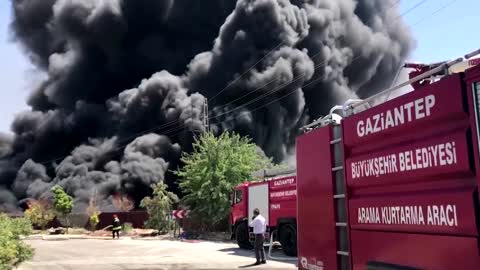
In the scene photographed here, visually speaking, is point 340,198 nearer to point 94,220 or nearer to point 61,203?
point 94,220

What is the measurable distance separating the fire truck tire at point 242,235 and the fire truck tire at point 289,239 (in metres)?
3.44

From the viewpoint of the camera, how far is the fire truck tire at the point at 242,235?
19922 millimetres

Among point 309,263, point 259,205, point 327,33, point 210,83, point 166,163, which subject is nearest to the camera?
point 309,263

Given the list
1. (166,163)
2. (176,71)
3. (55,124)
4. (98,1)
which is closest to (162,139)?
(166,163)

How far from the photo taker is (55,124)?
6731 centimetres

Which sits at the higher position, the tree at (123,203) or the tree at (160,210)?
the tree at (123,203)

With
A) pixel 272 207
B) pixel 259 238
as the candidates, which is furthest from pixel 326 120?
pixel 272 207

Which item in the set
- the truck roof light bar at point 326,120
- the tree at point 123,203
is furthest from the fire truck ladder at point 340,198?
the tree at point 123,203

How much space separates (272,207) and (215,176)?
9.37 metres

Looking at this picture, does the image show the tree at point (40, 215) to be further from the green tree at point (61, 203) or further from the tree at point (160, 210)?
the tree at point (160, 210)

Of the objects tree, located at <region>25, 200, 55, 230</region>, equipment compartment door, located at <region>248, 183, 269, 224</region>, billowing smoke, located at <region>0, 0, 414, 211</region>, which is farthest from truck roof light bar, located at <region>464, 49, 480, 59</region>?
billowing smoke, located at <region>0, 0, 414, 211</region>

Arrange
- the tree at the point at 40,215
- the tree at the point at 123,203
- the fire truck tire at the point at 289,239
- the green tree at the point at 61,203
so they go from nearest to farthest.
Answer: the fire truck tire at the point at 289,239, the green tree at the point at 61,203, the tree at the point at 40,215, the tree at the point at 123,203

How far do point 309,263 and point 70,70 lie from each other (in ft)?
217

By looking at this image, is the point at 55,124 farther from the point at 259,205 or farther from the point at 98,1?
the point at 259,205
